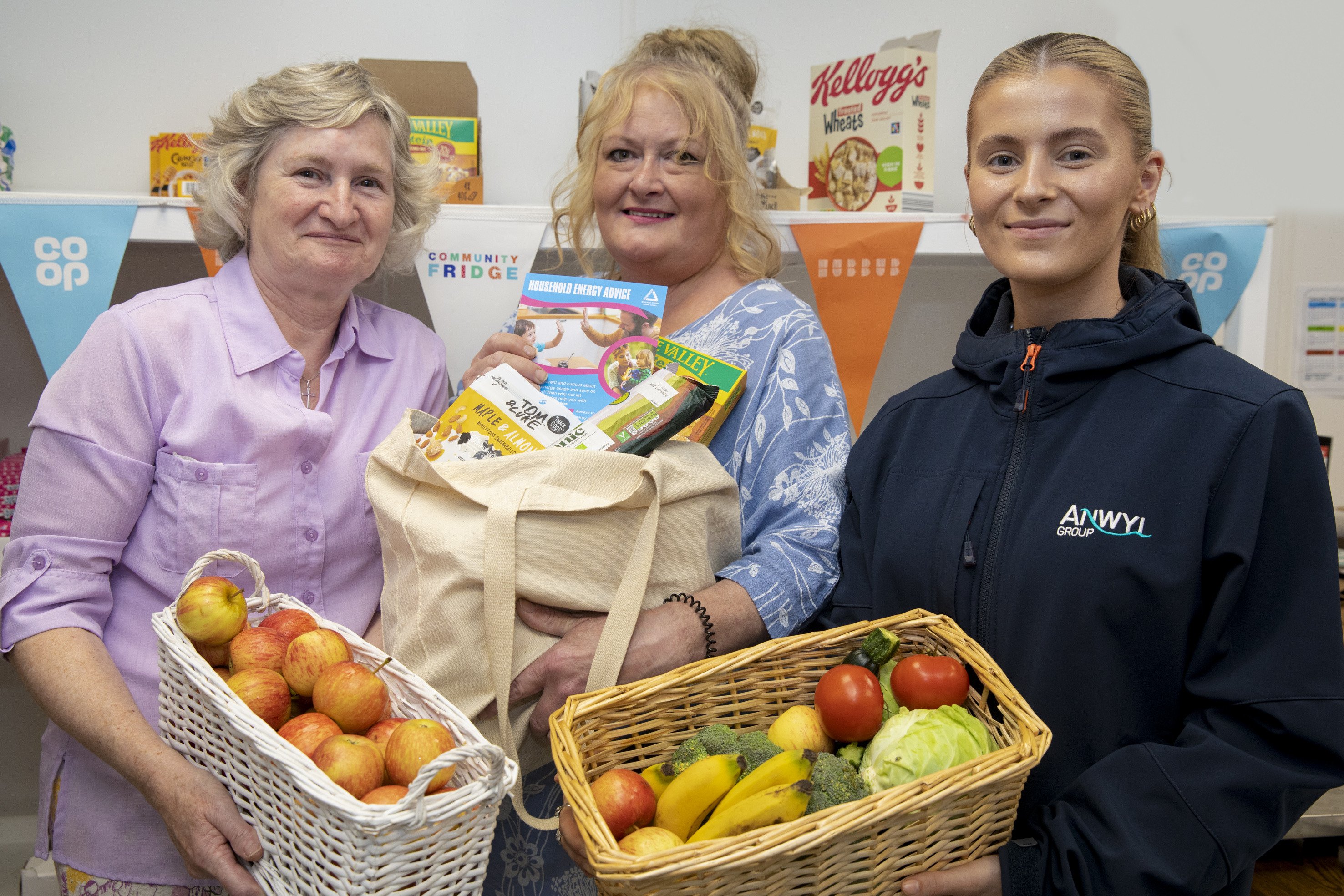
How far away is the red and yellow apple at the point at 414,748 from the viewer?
94cm

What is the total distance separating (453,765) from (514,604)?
28cm

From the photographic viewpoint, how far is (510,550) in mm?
1126

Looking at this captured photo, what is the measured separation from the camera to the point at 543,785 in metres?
1.33

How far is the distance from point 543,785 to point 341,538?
0.49m

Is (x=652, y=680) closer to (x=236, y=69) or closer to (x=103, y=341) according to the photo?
(x=103, y=341)

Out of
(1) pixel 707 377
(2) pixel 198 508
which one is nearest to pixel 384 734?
(2) pixel 198 508

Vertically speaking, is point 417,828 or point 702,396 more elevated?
point 702,396

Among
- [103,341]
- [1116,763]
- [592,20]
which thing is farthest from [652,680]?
[592,20]

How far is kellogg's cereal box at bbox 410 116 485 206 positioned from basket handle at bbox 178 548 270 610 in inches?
45.3

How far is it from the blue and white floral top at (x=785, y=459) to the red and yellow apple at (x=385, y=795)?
0.54 meters

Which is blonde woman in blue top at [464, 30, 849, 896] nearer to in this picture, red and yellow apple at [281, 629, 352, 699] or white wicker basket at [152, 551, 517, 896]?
white wicker basket at [152, 551, 517, 896]

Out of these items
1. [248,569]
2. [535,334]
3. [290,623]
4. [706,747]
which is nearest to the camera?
[706,747]

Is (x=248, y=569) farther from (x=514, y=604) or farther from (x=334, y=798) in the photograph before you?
(x=334, y=798)

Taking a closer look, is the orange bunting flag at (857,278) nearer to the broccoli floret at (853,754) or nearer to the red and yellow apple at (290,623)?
the broccoli floret at (853,754)
